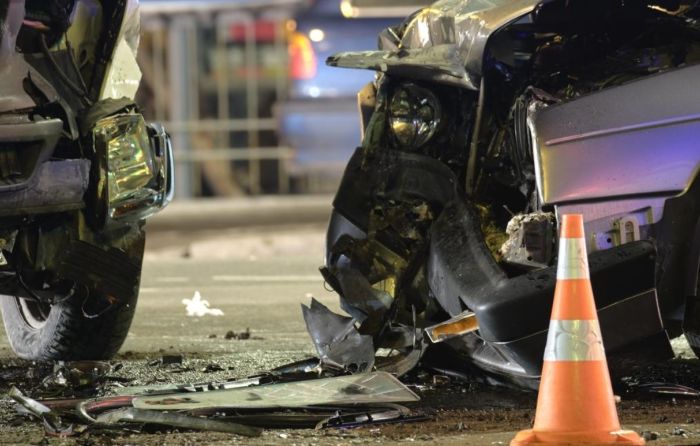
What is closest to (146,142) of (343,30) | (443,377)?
(443,377)

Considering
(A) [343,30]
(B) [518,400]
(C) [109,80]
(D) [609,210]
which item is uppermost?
(A) [343,30]

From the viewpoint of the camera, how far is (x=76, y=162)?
240 inches

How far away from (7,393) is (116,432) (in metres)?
1.23

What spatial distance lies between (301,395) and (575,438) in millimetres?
1223

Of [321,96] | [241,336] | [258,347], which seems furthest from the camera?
[321,96]

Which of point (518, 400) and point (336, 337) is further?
point (336, 337)

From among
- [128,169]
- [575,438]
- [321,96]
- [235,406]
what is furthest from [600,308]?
[321,96]

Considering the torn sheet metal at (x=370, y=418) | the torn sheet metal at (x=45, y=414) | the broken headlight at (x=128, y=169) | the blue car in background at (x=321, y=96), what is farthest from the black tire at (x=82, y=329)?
the blue car in background at (x=321, y=96)

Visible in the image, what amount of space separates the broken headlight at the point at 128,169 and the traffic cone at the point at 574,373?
212cm

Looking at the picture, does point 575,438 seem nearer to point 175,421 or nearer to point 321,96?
point 175,421

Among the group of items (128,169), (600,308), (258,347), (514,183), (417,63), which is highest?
(417,63)

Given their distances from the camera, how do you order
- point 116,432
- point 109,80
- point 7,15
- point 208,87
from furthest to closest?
point 208,87, point 109,80, point 7,15, point 116,432

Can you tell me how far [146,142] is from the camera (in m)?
6.32

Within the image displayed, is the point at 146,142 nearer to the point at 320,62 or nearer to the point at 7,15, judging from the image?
the point at 7,15
